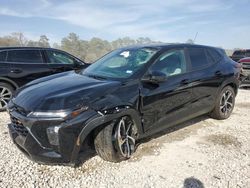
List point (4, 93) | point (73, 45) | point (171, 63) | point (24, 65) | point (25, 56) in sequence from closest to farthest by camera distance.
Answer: point (171, 63)
point (4, 93)
point (24, 65)
point (25, 56)
point (73, 45)

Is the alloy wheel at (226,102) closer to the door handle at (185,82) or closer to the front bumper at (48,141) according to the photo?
the door handle at (185,82)

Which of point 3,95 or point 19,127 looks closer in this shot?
point 19,127

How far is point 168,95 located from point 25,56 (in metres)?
4.21

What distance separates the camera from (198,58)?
5.13 metres

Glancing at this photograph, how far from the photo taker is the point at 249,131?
5.30 m

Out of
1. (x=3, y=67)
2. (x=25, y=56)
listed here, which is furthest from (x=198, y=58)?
(x=3, y=67)

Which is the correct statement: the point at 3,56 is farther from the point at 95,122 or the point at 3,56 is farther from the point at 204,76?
the point at 204,76

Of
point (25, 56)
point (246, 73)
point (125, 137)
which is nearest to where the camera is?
point (125, 137)

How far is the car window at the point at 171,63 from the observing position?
430 centimetres

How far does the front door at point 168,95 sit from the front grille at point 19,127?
1.61 meters

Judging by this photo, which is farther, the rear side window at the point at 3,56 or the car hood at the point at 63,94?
the rear side window at the point at 3,56

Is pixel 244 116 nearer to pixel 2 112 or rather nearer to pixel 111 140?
pixel 111 140

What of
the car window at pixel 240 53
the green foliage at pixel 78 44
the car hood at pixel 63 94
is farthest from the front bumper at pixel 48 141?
the green foliage at pixel 78 44

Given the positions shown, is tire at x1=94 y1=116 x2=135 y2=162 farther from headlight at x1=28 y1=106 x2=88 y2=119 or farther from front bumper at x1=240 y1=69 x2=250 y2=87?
front bumper at x1=240 y1=69 x2=250 y2=87
